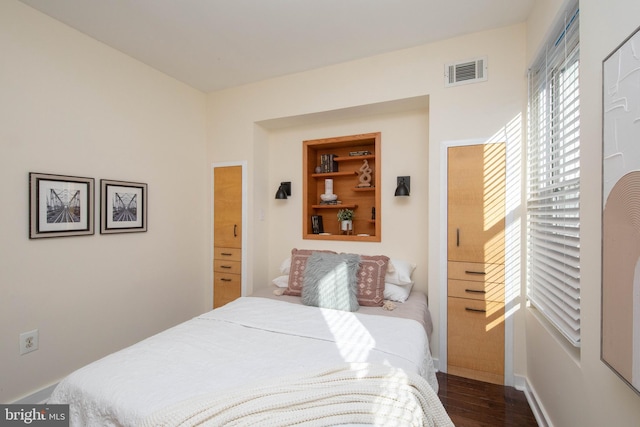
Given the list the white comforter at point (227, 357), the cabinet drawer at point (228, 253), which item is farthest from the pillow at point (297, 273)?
the cabinet drawer at point (228, 253)

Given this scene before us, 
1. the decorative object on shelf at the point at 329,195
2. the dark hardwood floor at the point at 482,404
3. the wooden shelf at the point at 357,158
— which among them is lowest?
the dark hardwood floor at the point at 482,404

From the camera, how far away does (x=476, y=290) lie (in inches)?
87.1

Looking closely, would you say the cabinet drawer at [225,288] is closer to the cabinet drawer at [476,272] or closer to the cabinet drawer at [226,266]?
the cabinet drawer at [226,266]

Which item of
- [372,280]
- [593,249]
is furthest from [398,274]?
[593,249]

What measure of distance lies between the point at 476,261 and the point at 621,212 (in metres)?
1.38

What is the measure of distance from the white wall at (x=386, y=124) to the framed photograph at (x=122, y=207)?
3.15 feet

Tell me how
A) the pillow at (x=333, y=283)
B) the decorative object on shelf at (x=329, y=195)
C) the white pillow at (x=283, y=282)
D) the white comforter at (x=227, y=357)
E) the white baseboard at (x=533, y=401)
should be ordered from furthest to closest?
the decorative object on shelf at (x=329, y=195), the white pillow at (x=283, y=282), the pillow at (x=333, y=283), the white baseboard at (x=533, y=401), the white comforter at (x=227, y=357)

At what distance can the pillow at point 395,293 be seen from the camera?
2.33 metres

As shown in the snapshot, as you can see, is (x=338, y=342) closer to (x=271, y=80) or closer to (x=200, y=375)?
(x=200, y=375)

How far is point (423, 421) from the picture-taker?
108cm

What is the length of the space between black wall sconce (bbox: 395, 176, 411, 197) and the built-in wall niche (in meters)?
0.24

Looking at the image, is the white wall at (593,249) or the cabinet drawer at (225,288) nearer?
the white wall at (593,249)

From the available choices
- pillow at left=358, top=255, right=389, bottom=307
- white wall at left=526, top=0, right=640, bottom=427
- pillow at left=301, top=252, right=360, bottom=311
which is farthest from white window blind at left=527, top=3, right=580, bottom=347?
pillow at left=301, top=252, right=360, bottom=311

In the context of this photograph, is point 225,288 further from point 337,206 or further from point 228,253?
point 337,206
